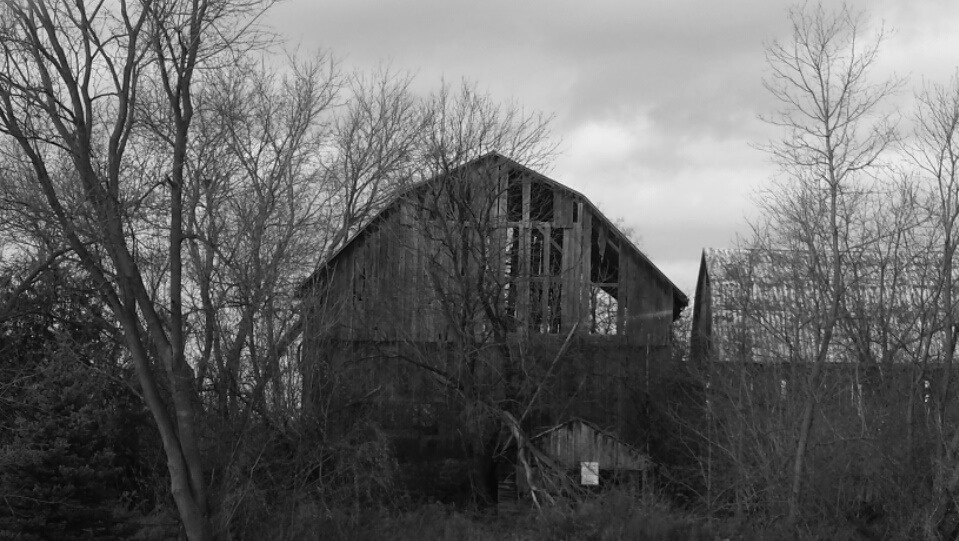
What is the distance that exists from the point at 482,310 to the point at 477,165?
342cm

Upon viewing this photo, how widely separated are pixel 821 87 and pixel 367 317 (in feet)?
41.0

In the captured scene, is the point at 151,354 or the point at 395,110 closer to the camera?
the point at 151,354

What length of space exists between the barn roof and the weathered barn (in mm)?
40

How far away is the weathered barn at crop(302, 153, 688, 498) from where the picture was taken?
2258 cm

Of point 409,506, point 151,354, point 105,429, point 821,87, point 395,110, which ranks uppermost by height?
point 395,110

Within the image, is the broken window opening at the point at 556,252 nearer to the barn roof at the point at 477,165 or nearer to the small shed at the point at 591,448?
the barn roof at the point at 477,165

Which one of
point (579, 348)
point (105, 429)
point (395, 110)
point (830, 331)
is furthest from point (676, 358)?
point (105, 429)

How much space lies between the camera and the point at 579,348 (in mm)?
24578

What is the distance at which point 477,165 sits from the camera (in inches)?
910

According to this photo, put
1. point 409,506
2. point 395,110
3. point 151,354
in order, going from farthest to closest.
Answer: point 395,110 < point 409,506 < point 151,354

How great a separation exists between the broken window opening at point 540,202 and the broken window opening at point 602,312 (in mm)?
2222

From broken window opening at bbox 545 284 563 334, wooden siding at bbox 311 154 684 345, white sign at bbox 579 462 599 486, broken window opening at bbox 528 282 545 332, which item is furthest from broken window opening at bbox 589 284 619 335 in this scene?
white sign at bbox 579 462 599 486

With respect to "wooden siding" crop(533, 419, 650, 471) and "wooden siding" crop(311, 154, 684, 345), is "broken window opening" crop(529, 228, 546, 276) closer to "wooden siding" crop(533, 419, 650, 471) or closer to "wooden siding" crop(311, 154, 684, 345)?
"wooden siding" crop(311, 154, 684, 345)

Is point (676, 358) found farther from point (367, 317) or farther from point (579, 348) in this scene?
point (367, 317)
